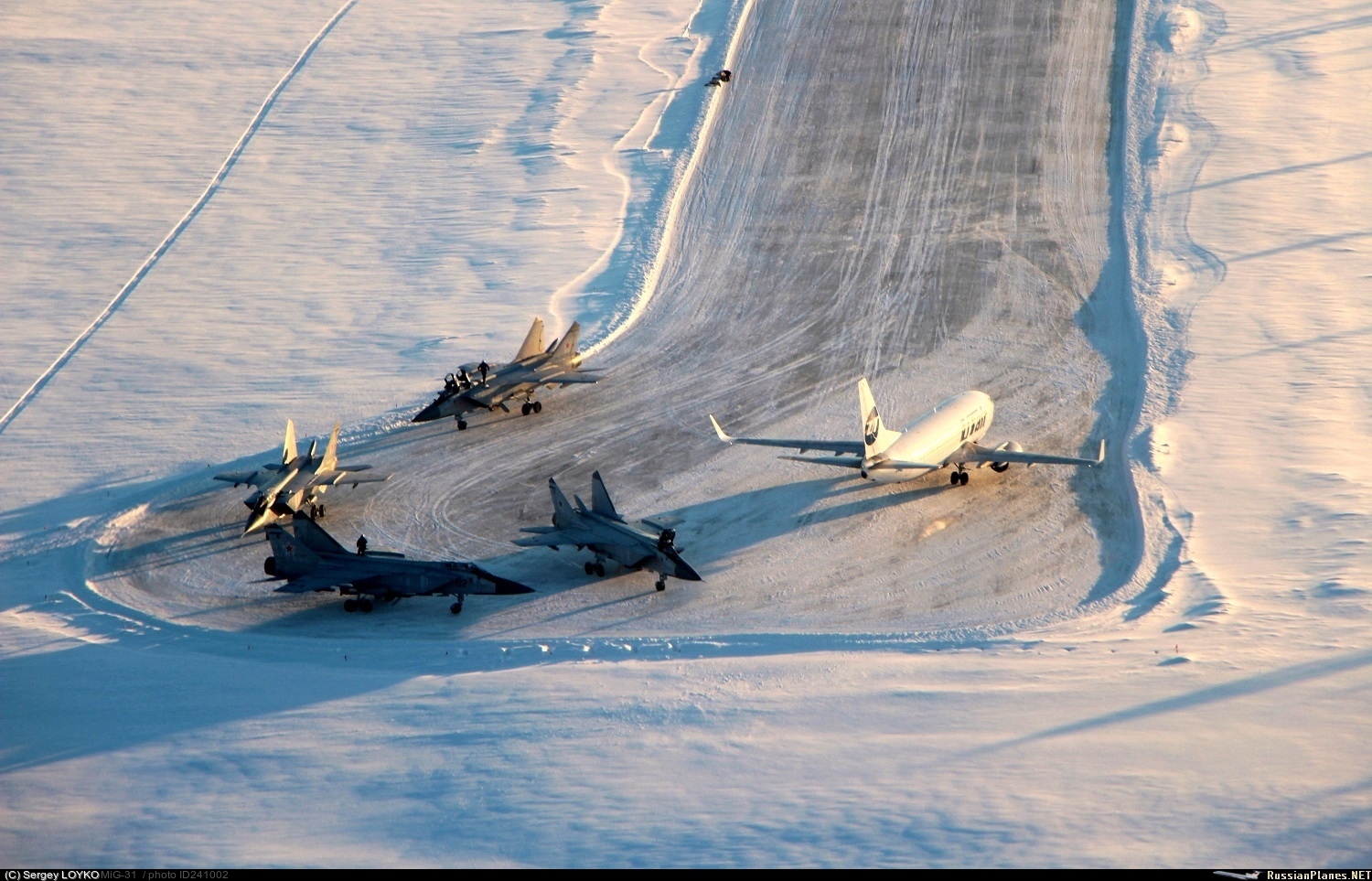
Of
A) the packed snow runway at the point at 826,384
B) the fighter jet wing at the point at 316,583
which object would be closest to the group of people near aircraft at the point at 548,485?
the fighter jet wing at the point at 316,583

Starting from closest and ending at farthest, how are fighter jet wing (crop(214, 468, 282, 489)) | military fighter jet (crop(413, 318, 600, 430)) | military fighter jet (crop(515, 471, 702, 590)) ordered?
military fighter jet (crop(515, 471, 702, 590))
fighter jet wing (crop(214, 468, 282, 489))
military fighter jet (crop(413, 318, 600, 430))

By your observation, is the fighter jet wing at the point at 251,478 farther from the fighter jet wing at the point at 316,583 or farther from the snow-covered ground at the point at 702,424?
the fighter jet wing at the point at 316,583

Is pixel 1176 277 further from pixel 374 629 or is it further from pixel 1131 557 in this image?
pixel 374 629

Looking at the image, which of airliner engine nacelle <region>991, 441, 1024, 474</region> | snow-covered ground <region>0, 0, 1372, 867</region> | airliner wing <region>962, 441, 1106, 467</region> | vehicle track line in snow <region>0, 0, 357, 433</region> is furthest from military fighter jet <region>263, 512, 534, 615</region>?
vehicle track line in snow <region>0, 0, 357, 433</region>

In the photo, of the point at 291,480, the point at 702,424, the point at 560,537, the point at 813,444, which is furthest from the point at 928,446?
the point at 291,480

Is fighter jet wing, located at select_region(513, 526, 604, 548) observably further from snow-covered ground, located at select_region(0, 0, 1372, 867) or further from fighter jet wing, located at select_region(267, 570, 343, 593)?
fighter jet wing, located at select_region(267, 570, 343, 593)

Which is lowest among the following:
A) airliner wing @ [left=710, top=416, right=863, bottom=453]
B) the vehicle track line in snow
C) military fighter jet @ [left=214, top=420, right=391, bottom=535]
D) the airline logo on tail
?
military fighter jet @ [left=214, top=420, right=391, bottom=535]
